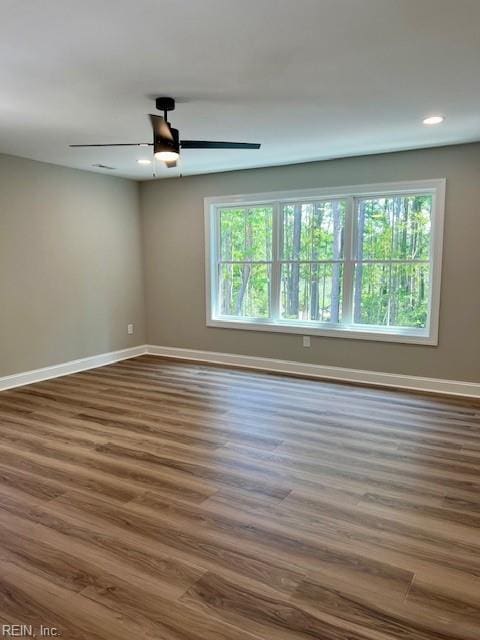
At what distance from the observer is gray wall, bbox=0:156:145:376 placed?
495cm

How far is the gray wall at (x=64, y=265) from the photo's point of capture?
4949 mm

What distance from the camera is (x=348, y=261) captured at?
17.1 ft

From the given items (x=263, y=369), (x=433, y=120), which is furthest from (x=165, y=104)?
(x=263, y=369)

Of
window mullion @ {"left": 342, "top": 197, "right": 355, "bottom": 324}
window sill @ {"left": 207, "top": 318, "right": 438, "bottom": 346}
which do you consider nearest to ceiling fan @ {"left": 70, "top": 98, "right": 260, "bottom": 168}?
window mullion @ {"left": 342, "top": 197, "right": 355, "bottom": 324}

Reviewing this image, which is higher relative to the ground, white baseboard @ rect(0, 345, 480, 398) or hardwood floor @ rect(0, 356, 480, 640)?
white baseboard @ rect(0, 345, 480, 398)

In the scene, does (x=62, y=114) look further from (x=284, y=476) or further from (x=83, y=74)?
(x=284, y=476)

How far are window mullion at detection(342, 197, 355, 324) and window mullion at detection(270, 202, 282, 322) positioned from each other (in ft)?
2.82

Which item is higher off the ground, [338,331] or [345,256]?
[345,256]

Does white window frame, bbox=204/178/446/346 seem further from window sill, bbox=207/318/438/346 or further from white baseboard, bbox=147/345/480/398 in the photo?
white baseboard, bbox=147/345/480/398

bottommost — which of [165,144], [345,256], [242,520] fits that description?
[242,520]

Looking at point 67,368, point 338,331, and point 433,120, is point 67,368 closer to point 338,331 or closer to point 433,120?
point 338,331

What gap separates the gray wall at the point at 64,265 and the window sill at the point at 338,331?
142 centimetres

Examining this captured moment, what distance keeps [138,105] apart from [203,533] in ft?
9.54

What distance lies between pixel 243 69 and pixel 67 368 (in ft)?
13.9
